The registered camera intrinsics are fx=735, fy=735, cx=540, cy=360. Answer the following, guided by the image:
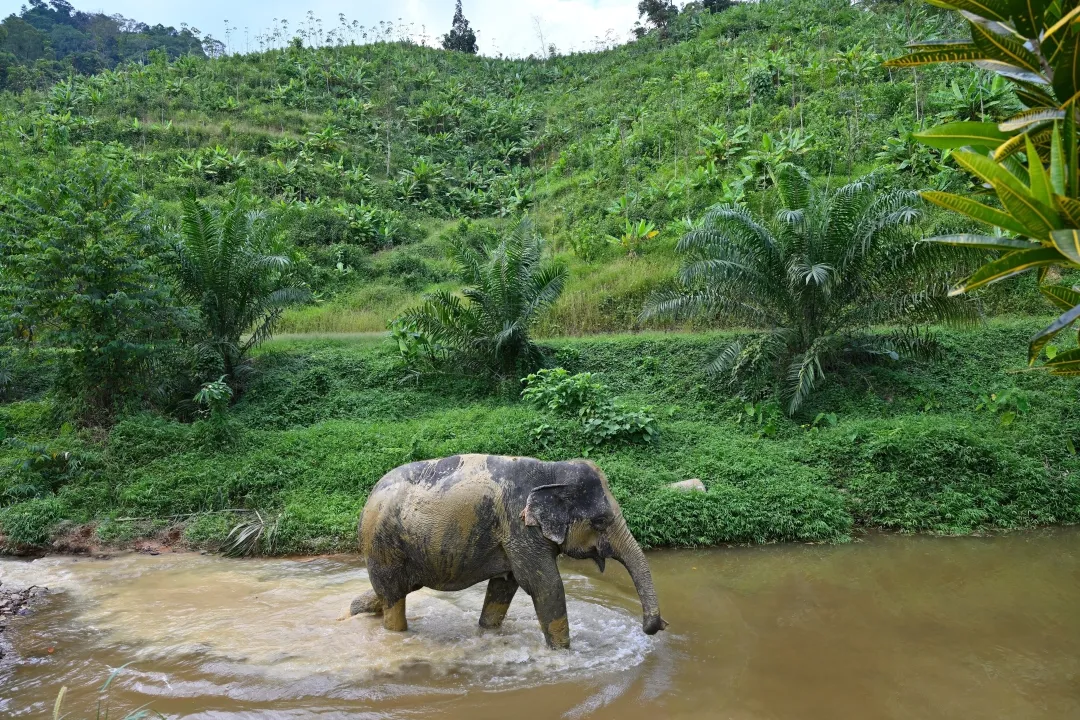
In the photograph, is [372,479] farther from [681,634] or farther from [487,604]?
[681,634]

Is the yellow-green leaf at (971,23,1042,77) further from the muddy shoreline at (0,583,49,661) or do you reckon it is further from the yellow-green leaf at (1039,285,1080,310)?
the muddy shoreline at (0,583,49,661)

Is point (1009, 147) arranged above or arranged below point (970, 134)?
below

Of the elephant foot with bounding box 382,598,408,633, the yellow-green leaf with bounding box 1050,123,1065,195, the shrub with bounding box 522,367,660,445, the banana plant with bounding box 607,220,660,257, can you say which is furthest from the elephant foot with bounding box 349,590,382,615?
the banana plant with bounding box 607,220,660,257

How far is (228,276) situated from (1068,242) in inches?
500

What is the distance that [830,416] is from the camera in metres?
11.2

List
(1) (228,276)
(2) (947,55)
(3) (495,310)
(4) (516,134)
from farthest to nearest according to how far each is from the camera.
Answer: (4) (516,134), (3) (495,310), (1) (228,276), (2) (947,55)

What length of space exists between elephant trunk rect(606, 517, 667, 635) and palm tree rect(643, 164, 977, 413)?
6.39 meters

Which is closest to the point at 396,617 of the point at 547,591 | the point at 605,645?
the point at 547,591

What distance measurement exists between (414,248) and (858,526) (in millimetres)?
17963

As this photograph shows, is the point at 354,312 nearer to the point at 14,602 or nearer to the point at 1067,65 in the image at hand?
the point at 14,602

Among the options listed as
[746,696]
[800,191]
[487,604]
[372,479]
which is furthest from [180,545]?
[800,191]

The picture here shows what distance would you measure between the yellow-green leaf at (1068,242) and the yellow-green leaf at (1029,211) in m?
0.15

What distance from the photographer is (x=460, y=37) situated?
47750 millimetres

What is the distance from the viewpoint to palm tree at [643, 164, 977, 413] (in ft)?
36.5
